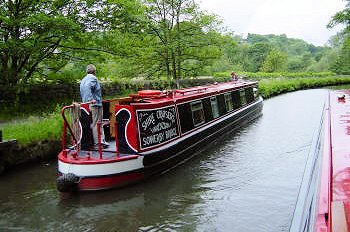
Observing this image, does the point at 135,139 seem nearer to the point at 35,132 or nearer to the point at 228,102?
the point at 35,132

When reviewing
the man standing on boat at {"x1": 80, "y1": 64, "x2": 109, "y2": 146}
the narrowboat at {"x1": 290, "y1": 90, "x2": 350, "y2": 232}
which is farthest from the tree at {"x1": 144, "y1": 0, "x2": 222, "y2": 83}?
the narrowboat at {"x1": 290, "y1": 90, "x2": 350, "y2": 232}

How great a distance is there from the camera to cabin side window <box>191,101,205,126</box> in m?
9.23

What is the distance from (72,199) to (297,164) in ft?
15.8

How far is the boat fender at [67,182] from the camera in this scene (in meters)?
6.31

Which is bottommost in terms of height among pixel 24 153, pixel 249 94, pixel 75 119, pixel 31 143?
pixel 24 153

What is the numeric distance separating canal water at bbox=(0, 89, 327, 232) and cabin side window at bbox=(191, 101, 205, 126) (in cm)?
90

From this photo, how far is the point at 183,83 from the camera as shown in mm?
21922

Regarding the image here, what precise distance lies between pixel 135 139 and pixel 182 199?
1.41m

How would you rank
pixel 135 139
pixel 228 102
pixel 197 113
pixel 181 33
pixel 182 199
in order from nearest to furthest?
1. pixel 182 199
2. pixel 135 139
3. pixel 197 113
4. pixel 228 102
5. pixel 181 33

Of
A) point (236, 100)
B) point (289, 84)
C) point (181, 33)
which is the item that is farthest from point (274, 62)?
point (236, 100)

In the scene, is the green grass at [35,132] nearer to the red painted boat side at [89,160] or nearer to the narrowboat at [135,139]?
the narrowboat at [135,139]

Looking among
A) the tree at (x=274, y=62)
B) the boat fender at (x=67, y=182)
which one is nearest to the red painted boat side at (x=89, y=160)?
the boat fender at (x=67, y=182)

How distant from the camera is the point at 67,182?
6312mm

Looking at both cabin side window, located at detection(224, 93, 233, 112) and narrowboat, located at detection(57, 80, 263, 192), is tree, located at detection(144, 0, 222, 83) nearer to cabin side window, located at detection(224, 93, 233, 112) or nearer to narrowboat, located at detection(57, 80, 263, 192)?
cabin side window, located at detection(224, 93, 233, 112)
